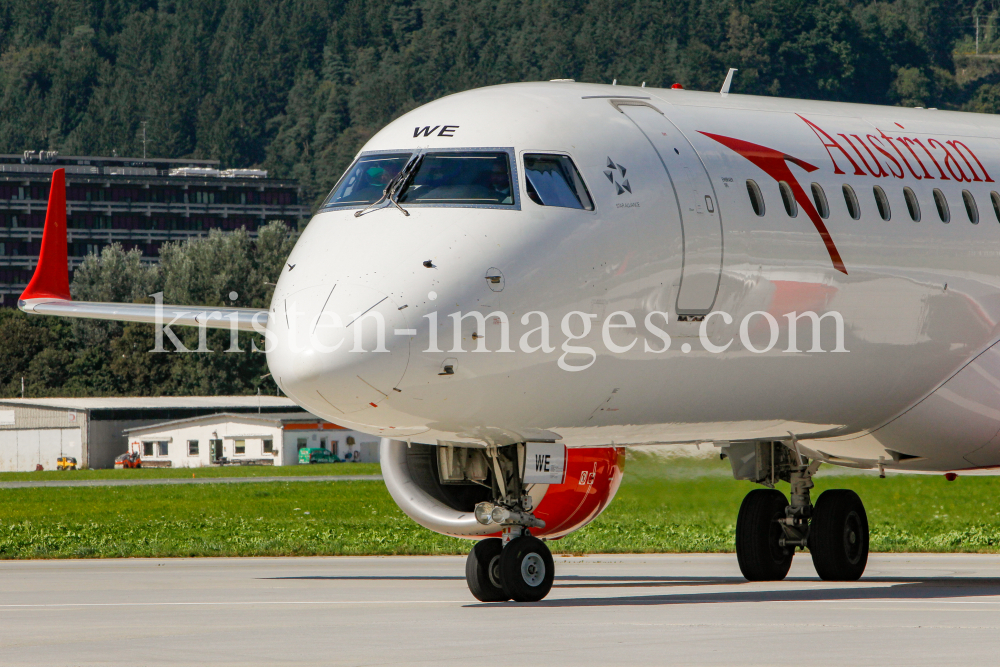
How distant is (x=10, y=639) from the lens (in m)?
14.3

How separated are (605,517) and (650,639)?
20.6 meters

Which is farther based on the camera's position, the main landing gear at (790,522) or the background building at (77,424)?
the background building at (77,424)

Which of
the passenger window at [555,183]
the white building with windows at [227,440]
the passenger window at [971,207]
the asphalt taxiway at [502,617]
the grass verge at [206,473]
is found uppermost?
→ the white building with windows at [227,440]

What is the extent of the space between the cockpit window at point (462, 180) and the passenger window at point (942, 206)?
5441mm

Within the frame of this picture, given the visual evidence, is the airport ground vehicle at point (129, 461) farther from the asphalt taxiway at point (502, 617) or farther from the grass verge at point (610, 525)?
the asphalt taxiway at point (502, 617)

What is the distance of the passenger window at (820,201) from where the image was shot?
17234 millimetres

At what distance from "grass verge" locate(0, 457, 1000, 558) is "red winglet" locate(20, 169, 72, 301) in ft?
18.2

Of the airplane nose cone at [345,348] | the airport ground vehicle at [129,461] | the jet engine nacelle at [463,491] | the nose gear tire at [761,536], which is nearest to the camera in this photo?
the airplane nose cone at [345,348]

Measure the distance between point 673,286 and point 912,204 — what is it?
370 cm

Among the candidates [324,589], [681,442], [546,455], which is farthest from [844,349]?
[324,589]

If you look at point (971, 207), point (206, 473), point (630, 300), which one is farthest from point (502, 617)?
point (206, 473)

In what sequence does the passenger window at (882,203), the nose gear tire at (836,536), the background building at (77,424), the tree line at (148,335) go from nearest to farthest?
the passenger window at (882,203), the nose gear tire at (836,536), the background building at (77,424), the tree line at (148,335)

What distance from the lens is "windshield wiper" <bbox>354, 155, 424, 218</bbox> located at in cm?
1543

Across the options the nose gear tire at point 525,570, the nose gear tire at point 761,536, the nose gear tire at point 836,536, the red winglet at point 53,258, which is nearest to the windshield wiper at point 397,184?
the nose gear tire at point 525,570
